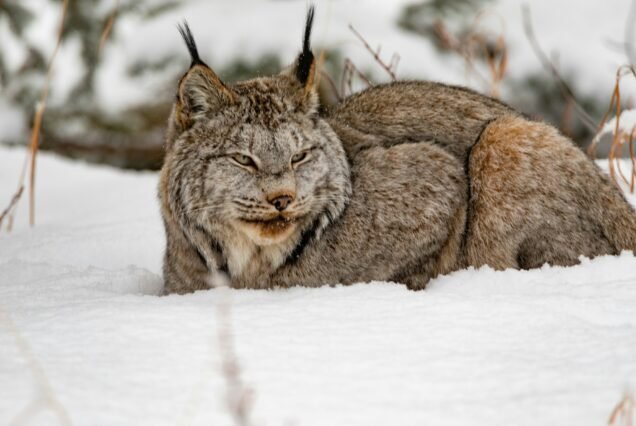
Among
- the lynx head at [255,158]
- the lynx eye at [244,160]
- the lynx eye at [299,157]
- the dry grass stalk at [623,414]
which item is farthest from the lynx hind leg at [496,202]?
the dry grass stalk at [623,414]

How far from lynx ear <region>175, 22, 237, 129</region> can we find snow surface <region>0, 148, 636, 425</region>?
0.67 metres

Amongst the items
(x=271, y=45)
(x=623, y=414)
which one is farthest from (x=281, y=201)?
(x=271, y=45)

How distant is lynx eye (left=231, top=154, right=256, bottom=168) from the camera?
2946 mm

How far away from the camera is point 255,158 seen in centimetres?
293

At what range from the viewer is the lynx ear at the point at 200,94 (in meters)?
3.00

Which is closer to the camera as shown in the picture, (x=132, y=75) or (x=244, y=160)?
(x=244, y=160)

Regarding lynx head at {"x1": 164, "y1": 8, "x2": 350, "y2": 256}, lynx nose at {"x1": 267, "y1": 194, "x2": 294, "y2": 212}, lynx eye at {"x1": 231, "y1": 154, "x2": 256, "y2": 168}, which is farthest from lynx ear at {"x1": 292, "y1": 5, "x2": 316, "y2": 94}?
lynx nose at {"x1": 267, "y1": 194, "x2": 294, "y2": 212}

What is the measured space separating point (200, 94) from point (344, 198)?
62 centimetres

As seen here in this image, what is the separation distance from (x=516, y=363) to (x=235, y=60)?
558 cm

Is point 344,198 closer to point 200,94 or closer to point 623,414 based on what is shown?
point 200,94

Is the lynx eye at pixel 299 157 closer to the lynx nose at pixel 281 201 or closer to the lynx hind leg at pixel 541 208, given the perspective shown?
the lynx nose at pixel 281 201

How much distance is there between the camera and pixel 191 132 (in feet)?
10.2

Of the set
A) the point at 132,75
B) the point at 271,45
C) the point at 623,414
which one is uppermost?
the point at 623,414

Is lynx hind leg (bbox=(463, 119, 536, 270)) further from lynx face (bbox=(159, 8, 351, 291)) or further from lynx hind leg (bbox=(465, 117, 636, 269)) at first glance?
lynx face (bbox=(159, 8, 351, 291))
